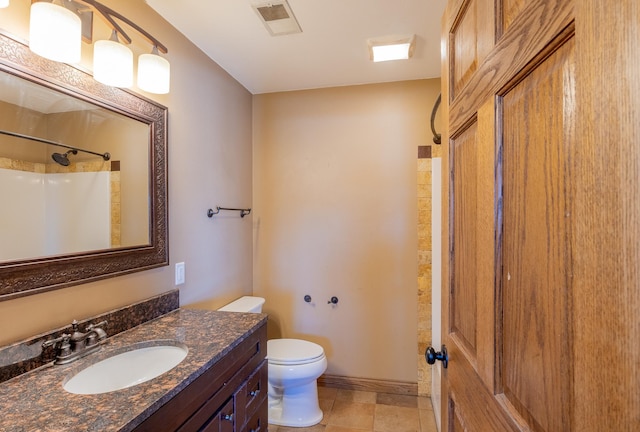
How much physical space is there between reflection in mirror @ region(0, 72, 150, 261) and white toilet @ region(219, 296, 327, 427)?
1.01 meters

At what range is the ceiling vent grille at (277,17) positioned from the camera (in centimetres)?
154

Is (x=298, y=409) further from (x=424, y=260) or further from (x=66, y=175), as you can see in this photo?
(x=66, y=175)

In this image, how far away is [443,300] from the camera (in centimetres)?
107

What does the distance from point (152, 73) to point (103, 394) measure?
4.00 feet

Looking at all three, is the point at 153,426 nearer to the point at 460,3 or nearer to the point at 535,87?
the point at 535,87

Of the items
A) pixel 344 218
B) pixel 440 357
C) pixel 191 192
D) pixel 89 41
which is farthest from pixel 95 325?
pixel 344 218

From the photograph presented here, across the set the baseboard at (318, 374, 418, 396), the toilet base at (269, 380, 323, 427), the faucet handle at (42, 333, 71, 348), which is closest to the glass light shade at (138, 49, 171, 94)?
the faucet handle at (42, 333, 71, 348)

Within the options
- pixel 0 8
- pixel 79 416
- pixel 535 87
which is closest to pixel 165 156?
pixel 0 8

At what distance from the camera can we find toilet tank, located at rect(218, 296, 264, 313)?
6.91 feet

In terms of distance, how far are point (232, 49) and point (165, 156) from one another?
2.74 ft

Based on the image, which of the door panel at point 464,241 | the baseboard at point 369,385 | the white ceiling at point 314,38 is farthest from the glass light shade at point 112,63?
the baseboard at point 369,385

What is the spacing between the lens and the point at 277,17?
1.63 meters

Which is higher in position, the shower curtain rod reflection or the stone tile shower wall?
the shower curtain rod reflection

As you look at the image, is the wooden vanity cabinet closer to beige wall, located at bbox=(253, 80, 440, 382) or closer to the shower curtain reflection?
the shower curtain reflection
